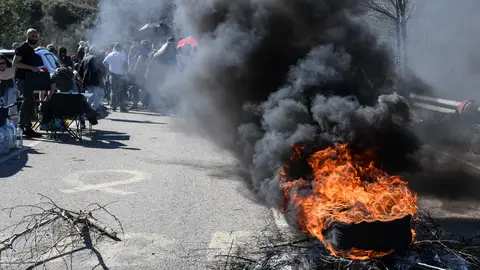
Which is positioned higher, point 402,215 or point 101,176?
point 402,215

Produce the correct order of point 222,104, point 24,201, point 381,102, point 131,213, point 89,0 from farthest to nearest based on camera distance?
1. point 89,0
2. point 222,104
3. point 24,201
4. point 131,213
5. point 381,102

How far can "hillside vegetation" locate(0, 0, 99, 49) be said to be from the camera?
102 feet

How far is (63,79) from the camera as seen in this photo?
1279 cm

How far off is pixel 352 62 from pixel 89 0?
35484mm

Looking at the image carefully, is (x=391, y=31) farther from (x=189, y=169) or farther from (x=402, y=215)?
(x=402, y=215)

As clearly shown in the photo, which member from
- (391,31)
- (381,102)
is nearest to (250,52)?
(381,102)

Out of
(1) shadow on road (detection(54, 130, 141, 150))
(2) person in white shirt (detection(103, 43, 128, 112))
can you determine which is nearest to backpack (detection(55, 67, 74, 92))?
→ (1) shadow on road (detection(54, 130, 141, 150))

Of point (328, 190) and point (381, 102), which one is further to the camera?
point (381, 102)

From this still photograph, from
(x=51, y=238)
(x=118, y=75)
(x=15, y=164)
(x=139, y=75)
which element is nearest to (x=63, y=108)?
(x=15, y=164)

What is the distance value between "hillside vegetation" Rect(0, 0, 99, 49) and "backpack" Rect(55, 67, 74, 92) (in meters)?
17.1

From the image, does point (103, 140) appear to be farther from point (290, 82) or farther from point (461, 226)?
point (461, 226)

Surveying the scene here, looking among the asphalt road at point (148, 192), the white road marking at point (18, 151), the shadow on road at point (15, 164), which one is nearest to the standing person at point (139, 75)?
the asphalt road at point (148, 192)

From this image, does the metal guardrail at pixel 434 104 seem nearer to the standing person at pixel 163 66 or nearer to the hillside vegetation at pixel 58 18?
→ the standing person at pixel 163 66

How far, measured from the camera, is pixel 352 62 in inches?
295
